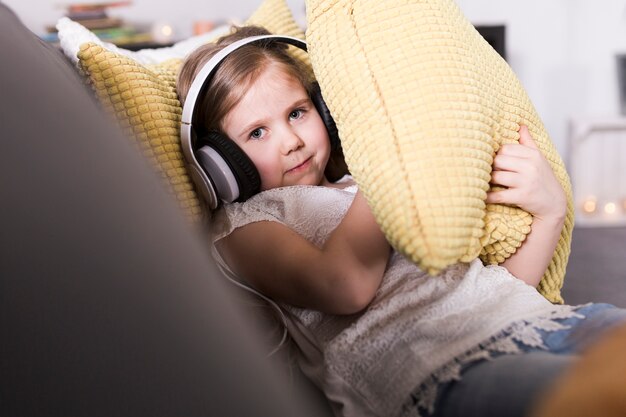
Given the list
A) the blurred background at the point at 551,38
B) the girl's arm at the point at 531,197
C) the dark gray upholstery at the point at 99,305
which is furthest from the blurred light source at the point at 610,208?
the dark gray upholstery at the point at 99,305

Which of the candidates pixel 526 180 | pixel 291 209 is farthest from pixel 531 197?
pixel 291 209

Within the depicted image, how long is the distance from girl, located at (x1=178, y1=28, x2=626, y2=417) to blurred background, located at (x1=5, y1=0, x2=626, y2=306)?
71.6 inches

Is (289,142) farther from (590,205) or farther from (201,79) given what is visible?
(590,205)

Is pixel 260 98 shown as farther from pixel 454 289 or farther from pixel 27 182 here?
pixel 27 182

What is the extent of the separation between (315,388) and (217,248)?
0.79 feet

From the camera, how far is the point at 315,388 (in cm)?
81

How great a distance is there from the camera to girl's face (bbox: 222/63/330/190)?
0.97 m

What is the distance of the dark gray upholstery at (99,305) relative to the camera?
35cm

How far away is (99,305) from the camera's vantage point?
0.35 meters

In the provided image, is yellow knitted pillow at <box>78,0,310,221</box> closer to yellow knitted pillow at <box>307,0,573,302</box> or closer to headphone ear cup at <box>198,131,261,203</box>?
headphone ear cup at <box>198,131,261,203</box>

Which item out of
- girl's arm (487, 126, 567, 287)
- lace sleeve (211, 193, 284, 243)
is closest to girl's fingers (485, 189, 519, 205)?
girl's arm (487, 126, 567, 287)

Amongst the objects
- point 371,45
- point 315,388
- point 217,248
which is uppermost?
point 371,45

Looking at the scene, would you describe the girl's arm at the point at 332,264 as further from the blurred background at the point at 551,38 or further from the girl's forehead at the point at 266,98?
the blurred background at the point at 551,38

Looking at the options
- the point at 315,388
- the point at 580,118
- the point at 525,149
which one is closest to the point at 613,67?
the point at 580,118
